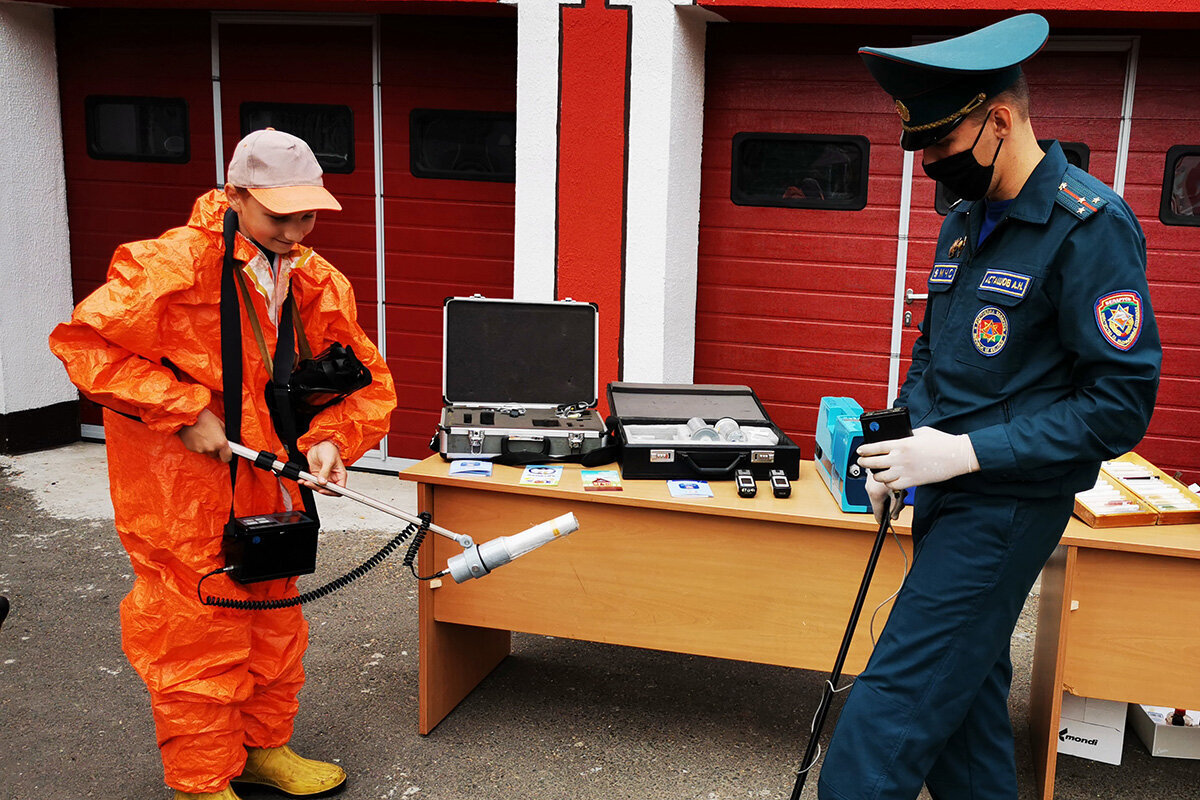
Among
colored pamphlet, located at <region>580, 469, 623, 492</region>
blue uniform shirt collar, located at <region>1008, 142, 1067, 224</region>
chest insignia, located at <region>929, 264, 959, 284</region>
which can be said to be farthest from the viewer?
colored pamphlet, located at <region>580, 469, 623, 492</region>

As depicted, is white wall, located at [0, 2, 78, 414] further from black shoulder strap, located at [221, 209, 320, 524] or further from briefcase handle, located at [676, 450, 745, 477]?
briefcase handle, located at [676, 450, 745, 477]

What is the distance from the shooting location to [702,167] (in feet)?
18.3

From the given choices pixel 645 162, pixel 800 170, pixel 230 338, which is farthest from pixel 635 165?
pixel 230 338

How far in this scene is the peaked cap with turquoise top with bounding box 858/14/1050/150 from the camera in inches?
78.8

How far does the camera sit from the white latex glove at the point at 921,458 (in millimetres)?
2053

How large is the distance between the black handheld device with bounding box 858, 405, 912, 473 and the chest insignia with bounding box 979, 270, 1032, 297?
0.98 ft

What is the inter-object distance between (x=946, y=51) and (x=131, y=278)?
74.2 inches

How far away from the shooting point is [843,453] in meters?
2.98

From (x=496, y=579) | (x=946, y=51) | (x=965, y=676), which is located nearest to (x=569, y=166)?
(x=496, y=579)

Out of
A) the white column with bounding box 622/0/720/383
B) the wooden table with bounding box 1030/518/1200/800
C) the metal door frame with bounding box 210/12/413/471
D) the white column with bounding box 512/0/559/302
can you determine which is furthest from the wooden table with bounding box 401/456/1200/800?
the metal door frame with bounding box 210/12/413/471

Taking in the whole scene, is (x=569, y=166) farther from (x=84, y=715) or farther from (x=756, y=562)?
(x=84, y=715)

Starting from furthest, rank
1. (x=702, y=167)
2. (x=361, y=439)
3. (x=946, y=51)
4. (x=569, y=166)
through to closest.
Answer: (x=702, y=167) < (x=569, y=166) < (x=361, y=439) < (x=946, y=51)

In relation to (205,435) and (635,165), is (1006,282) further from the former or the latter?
(635,165)

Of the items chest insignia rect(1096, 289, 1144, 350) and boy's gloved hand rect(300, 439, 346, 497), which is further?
boy's gloved hand rect(300, 439, 346, 497)
